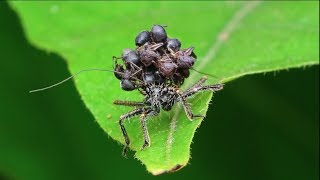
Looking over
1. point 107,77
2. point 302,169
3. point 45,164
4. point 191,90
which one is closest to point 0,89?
point 45,164

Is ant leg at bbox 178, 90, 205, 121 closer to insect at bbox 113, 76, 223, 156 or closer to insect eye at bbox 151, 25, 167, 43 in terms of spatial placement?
insect at bbox 113, 76, 223, 156

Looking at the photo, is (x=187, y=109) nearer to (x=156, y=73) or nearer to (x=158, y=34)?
(x=156, y=73)

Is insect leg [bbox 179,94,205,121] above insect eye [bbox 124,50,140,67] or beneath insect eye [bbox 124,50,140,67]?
beneath

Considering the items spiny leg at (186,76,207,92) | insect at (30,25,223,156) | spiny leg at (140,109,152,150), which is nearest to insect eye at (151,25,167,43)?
insect at (30,25,223,156)

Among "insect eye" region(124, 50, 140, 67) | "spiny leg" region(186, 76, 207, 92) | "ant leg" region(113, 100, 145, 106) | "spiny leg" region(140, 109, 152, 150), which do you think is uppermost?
"insect eye" region(124, 50, 140, 67)

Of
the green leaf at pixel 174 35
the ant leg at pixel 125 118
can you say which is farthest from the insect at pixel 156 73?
the green leaf at pixel 174 35

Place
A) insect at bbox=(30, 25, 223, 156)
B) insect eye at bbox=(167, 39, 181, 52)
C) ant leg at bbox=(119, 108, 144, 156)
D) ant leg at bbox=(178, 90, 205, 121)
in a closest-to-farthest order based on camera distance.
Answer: ant leg at bbox=(178, 90, 205, 121) → ant leg at bbox=(119, 108, 144, 156) → insect at bbox=(30, 25, 223, 156) → insect eye at bbox=(167, 39, 181, 52)
